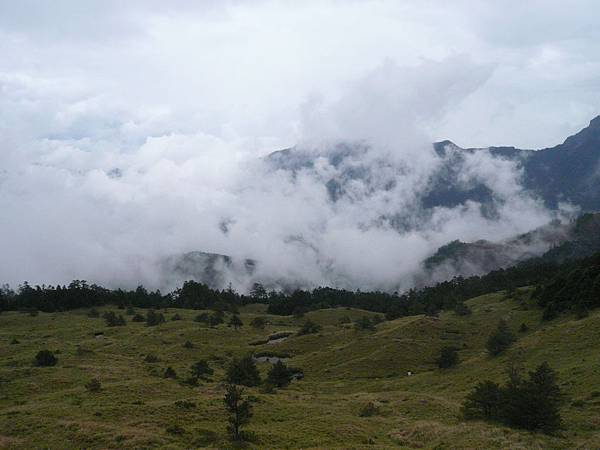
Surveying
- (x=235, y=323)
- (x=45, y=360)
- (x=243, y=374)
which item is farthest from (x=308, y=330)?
(x=45, y=360)

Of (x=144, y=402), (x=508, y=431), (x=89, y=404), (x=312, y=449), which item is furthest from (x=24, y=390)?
(x=508, y=431)

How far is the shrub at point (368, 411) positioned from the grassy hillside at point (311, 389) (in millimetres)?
907

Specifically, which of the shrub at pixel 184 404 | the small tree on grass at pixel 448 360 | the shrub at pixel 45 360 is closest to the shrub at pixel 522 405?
the shrub at pixel 184 404

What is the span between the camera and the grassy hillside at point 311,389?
39.7m

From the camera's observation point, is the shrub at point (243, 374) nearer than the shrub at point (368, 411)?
No

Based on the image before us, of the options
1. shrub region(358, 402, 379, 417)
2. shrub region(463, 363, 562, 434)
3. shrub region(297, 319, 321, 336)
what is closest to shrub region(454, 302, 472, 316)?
shrub region(297, 319, 321, 336)

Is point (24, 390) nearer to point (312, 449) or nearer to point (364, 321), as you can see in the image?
point (312, 449)

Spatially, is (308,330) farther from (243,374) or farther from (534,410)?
(534,410)

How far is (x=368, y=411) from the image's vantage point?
53688mm

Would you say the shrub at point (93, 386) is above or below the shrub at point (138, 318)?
below

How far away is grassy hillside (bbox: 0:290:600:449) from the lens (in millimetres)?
39656

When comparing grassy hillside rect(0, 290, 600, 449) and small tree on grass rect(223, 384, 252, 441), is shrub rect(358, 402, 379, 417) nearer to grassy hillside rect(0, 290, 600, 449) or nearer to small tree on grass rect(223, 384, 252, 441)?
grassy hillside rect(0, 290, 600, 449)

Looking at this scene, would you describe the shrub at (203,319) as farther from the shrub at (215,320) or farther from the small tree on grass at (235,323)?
the small tree on grass at (235,323)

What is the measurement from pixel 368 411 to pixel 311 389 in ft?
80.3
